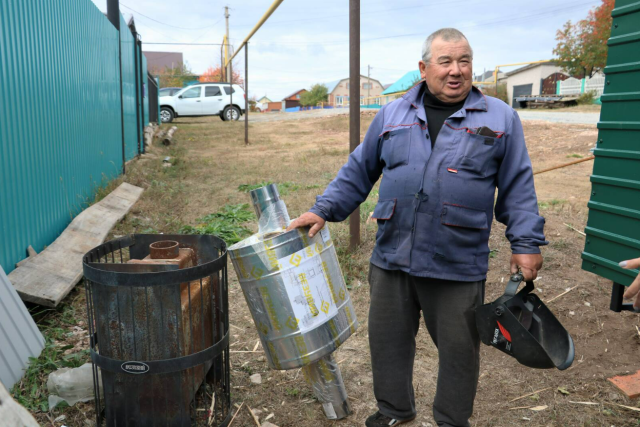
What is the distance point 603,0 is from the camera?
3334cm

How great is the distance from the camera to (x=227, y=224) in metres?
6.34

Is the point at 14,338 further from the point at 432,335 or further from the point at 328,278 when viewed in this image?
the point at 432,335

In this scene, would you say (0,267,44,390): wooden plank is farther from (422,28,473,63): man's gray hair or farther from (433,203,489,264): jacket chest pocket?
(422,28,473,63): man's gray hair

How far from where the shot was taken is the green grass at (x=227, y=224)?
5.91m

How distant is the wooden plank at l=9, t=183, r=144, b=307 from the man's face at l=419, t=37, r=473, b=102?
2.90 meters

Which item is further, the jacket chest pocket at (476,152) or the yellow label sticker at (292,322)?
the yellow label sticker at (292,322)

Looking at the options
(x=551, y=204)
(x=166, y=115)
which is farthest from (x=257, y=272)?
(x=166, y=115)

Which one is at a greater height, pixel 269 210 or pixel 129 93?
pixel 129 93

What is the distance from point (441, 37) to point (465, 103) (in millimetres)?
311

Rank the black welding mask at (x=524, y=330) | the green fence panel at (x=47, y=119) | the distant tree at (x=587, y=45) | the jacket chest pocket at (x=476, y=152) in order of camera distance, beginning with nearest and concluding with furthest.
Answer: the black welding mask at (x=524, y=330), the jacket chest pocket at (x=476, y=152), the green fence panel at (x=47, y=119), the distant tree at (x=587, y=45)

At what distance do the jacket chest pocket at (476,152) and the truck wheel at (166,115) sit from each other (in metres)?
21.4

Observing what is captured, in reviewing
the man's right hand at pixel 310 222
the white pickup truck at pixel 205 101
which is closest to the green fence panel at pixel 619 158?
the man's right hand at pixel 310 222

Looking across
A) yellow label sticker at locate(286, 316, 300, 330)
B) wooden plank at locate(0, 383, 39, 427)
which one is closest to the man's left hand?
yellow label sticker at locate(286, 316, 300, 330)

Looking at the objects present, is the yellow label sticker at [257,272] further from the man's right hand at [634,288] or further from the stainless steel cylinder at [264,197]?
the man's right hand at [634,288]
